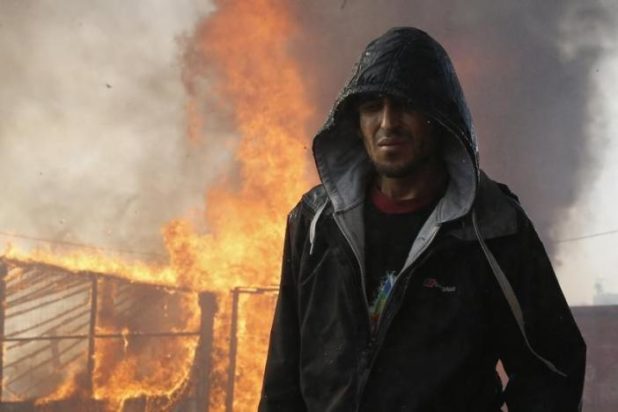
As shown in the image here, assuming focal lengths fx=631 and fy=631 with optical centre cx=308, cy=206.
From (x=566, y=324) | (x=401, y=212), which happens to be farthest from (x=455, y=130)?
(x=566, y=324)

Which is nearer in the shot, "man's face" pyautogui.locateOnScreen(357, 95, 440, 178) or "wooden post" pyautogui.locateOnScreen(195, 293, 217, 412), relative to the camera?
"man's face" pyautogui.locateOnScreen(357, 95, 440, 178)

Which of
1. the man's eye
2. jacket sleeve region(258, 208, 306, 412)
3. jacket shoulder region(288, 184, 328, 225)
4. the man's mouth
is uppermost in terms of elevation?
the man's eye

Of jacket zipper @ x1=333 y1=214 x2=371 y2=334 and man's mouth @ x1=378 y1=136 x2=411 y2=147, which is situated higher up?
man's mouth @ x1=378 y1=136 x2=411 y2=147

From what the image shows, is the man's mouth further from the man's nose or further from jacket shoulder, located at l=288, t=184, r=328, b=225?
jacket shoulder, located at l=288, t=184, r=328, b=225

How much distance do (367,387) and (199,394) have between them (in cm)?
1111

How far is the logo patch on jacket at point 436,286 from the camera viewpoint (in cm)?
162

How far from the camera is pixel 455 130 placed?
5.66 feet

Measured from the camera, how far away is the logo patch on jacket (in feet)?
5.32

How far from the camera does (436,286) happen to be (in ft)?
5.35

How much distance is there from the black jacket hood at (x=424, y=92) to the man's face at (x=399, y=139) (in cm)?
5

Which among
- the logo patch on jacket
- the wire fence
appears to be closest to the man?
the logo patch on jacket

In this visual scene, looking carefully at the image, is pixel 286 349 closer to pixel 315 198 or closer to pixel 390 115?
pixel 315 198

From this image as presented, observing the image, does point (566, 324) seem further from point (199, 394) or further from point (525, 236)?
point (199, 394)

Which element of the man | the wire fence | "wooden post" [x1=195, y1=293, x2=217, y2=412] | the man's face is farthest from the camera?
the wire fence
